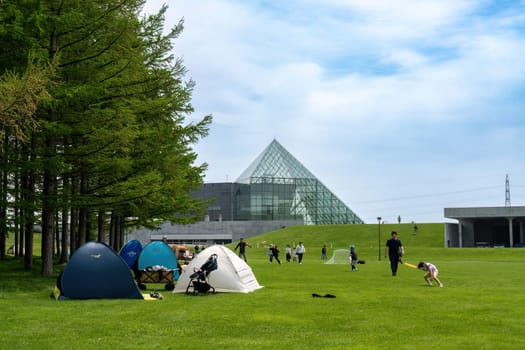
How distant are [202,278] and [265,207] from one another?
341 ft

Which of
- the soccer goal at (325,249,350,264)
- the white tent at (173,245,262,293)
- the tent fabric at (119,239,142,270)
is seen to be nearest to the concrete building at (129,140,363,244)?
the soccer goal at (325,249,350,264)

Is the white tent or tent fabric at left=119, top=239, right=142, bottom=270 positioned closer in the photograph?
the white tent

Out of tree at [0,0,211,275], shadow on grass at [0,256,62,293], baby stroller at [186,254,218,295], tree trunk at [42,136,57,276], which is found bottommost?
shadow on grass at [0,256,62,293]

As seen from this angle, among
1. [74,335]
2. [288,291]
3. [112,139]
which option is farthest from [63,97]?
[74,335]

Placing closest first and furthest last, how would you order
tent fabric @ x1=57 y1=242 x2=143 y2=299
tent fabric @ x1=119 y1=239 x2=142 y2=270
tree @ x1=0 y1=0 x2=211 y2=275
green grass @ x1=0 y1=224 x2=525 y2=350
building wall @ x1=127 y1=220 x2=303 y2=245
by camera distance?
1. green grass @ x1=0 y1=224 x2=525 y2=350
2. tent fabric @ x1=57 y1=242 x2=143 y2=299
3. tree @ x1=0 y1=0 x2=211 y2=275
4. tent fabric @ x1=119 y1=239 x2=142 y2=270
5. building wall @ x1=127 y1=220 x2=303 y2=245

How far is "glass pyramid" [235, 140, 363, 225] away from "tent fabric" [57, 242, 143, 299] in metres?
104

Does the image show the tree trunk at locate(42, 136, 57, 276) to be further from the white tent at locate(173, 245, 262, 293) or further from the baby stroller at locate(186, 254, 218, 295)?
the baby stroller at locate(186, 254, 218, 295)

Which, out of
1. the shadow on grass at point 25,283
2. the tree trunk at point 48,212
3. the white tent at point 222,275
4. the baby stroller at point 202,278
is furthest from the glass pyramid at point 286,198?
the baby stroller at point 202,278

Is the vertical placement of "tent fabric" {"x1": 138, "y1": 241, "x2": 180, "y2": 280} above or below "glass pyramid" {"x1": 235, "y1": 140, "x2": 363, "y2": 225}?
below

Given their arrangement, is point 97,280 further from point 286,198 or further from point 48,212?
point 286,198

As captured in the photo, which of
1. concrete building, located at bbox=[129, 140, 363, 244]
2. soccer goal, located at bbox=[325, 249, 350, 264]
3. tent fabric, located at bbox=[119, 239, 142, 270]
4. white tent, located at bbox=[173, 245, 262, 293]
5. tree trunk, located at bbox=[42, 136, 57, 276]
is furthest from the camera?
concrete building, located at bbox=[129, 140, 363, 244]

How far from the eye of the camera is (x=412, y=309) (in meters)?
13.8

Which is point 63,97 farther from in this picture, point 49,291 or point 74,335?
point 74,335

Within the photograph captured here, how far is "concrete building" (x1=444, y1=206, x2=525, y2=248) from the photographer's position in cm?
8381
